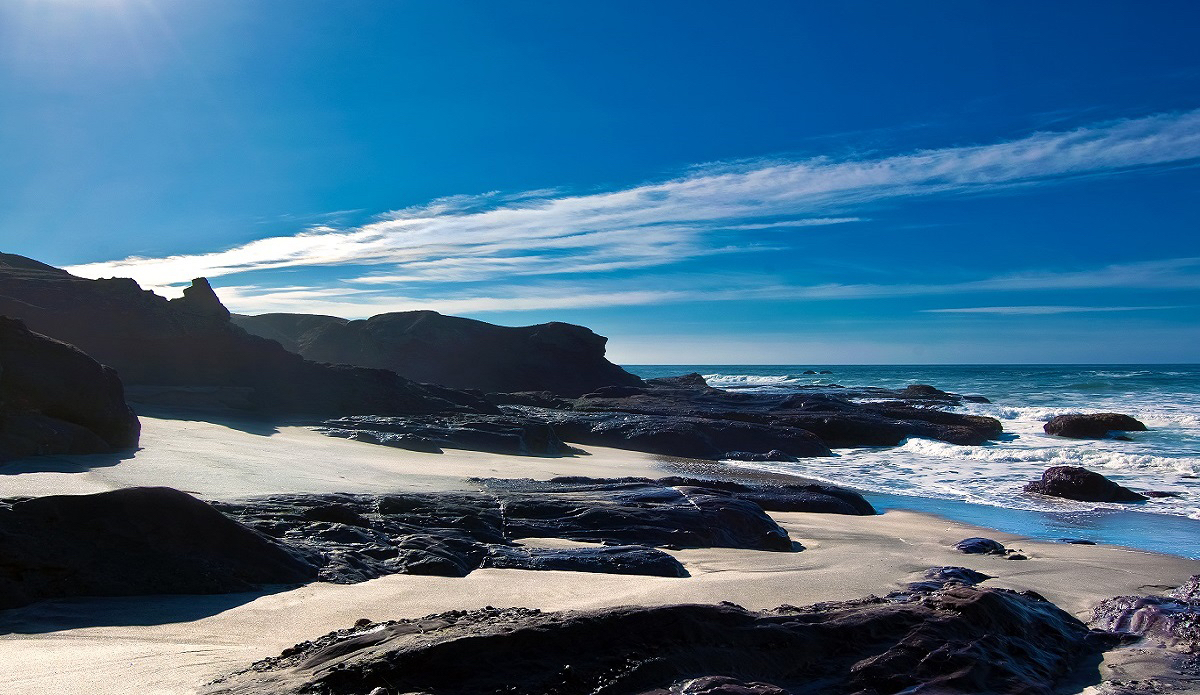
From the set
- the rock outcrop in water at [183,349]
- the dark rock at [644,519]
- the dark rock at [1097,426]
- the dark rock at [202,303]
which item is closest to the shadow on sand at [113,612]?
the dark rock at [644,519]

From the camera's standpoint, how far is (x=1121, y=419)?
2559cm

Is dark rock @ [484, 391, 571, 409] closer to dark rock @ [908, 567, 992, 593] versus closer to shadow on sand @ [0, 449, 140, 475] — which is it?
shadow on sand @ [0, 449, 140, 475]

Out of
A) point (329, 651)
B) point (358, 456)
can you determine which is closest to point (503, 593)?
point (329, 651)

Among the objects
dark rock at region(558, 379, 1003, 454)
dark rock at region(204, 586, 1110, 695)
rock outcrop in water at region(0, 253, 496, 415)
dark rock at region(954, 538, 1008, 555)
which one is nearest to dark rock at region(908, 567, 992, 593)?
dark rock at region(954, 538, 1008, 555)

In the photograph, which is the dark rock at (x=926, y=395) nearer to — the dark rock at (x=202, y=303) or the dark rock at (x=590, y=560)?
the dark rock at (x=202, y=303)

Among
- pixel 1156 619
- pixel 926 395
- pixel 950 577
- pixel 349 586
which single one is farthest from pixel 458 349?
pixel 1156 619

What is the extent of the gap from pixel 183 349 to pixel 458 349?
25218 millimetres

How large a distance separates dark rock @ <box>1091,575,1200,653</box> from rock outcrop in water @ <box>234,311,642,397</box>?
37006 mm

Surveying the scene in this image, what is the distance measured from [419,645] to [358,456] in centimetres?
947

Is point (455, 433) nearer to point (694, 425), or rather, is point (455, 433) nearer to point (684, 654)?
point (694, 425)

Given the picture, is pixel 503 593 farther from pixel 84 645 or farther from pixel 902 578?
pixel 902 578

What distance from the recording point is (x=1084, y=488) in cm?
1320

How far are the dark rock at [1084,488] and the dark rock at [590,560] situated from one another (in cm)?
1022

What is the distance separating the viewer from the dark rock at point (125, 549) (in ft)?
13.2
